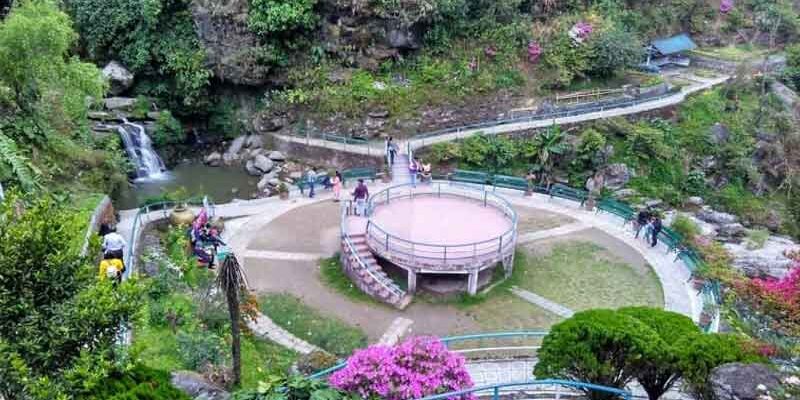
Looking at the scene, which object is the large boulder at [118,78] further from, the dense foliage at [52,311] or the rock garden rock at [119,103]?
the dense foliage at [52,311]

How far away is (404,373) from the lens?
12.0 meters

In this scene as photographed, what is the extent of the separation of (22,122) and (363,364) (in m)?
17.3

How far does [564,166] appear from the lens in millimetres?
34438

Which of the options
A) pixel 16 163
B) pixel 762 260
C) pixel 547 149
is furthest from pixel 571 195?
pixel 16 163

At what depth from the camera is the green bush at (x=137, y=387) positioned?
924 centimetres

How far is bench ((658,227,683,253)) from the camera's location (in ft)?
77.4

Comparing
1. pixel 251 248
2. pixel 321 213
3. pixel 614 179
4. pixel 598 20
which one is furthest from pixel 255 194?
pixel 598 20

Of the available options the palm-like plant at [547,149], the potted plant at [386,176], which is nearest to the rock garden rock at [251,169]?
the potted plant at [386,176]

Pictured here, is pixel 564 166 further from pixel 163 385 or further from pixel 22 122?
pixel 163 385

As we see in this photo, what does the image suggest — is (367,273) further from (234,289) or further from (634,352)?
(634,352)

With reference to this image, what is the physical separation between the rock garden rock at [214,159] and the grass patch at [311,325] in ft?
56.6

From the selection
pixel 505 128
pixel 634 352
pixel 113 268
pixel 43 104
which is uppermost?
pixel 43 104

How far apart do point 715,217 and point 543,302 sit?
15585 millimetres

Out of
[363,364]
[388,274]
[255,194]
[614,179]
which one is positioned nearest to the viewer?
[363,364]
